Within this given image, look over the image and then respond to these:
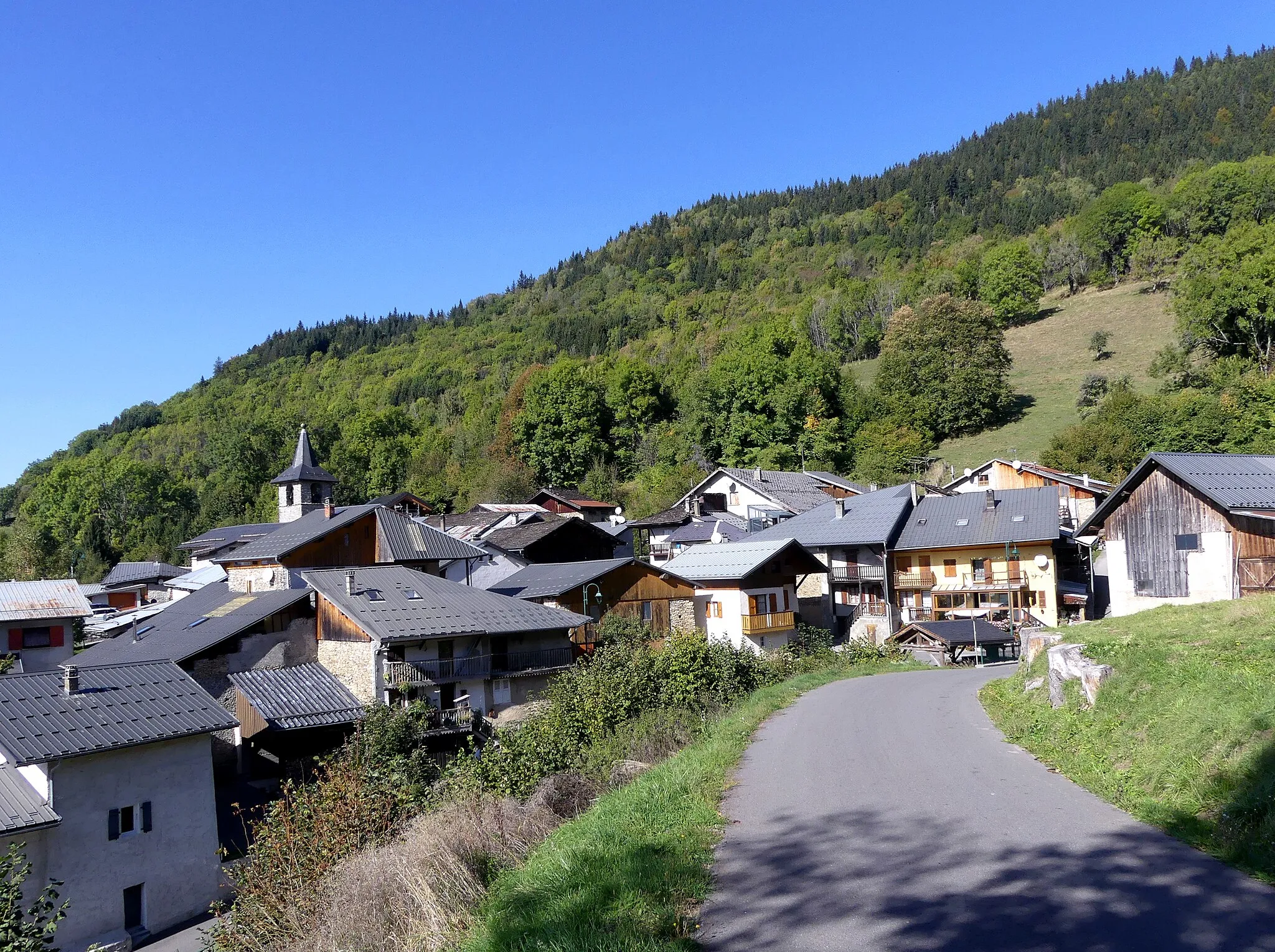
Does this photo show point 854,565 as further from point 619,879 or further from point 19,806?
point 619,879

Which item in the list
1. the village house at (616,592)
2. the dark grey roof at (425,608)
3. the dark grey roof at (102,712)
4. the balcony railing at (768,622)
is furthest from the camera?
the balcony railing at (768,622)

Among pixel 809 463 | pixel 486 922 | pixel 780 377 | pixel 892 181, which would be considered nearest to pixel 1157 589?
pixel 486 922

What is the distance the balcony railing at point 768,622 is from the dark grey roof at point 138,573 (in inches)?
1999

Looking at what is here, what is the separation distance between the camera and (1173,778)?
8.33 metres

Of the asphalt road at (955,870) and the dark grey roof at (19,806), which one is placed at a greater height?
the asphalt road at (955,870)

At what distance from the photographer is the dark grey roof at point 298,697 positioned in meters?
25.0

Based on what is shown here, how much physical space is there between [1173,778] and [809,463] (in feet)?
198

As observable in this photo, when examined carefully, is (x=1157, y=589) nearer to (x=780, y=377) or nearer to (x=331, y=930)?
(x=331, y=930)

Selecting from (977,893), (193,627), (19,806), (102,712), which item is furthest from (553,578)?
(977,893)

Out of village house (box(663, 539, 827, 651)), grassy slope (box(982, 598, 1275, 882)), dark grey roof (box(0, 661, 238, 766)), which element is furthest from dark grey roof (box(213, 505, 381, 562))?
grassy slope (box(982, 598, 1275, 882))

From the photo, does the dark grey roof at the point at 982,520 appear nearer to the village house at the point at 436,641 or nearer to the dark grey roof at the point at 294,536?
the village house at the point at 436,641

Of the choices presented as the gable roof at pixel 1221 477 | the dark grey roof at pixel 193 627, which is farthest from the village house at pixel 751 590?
the dark grey roof at pixel 193 627

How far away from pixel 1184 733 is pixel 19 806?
71.1 feet

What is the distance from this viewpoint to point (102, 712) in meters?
20.2
